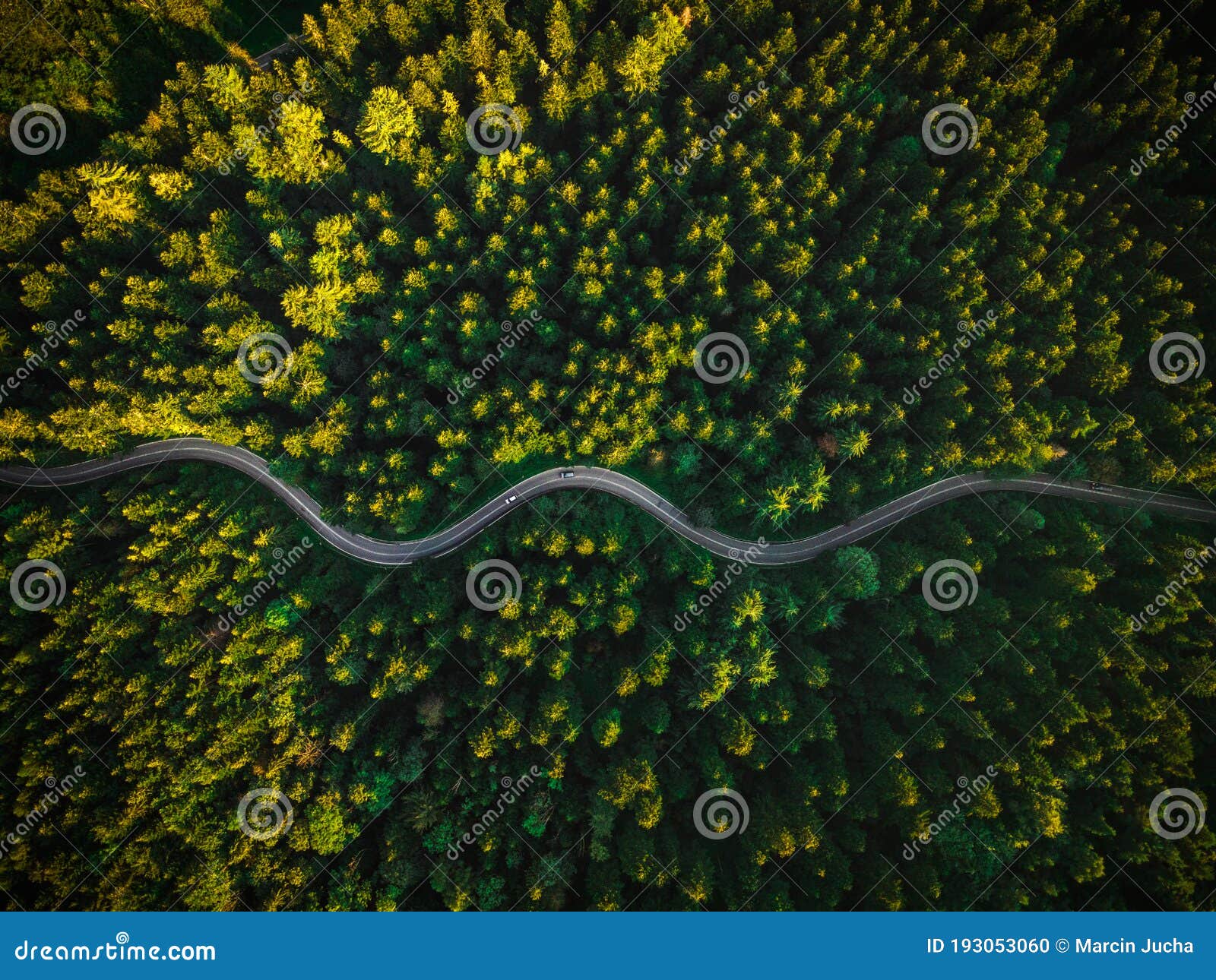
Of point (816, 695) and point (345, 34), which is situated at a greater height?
point (345, 34)

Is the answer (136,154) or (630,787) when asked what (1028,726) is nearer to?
(630,787)

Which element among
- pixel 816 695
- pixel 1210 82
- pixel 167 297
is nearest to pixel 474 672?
pixel 816 695

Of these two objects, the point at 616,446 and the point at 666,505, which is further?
the point at 666,505

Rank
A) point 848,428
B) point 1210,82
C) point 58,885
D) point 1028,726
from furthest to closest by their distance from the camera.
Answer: point 1210,82 < point 848,428 < point 1028,726 < point 58,885

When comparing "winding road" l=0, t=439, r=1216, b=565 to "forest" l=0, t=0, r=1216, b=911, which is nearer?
"forest" l=0, t=0, r=1216, b=911
